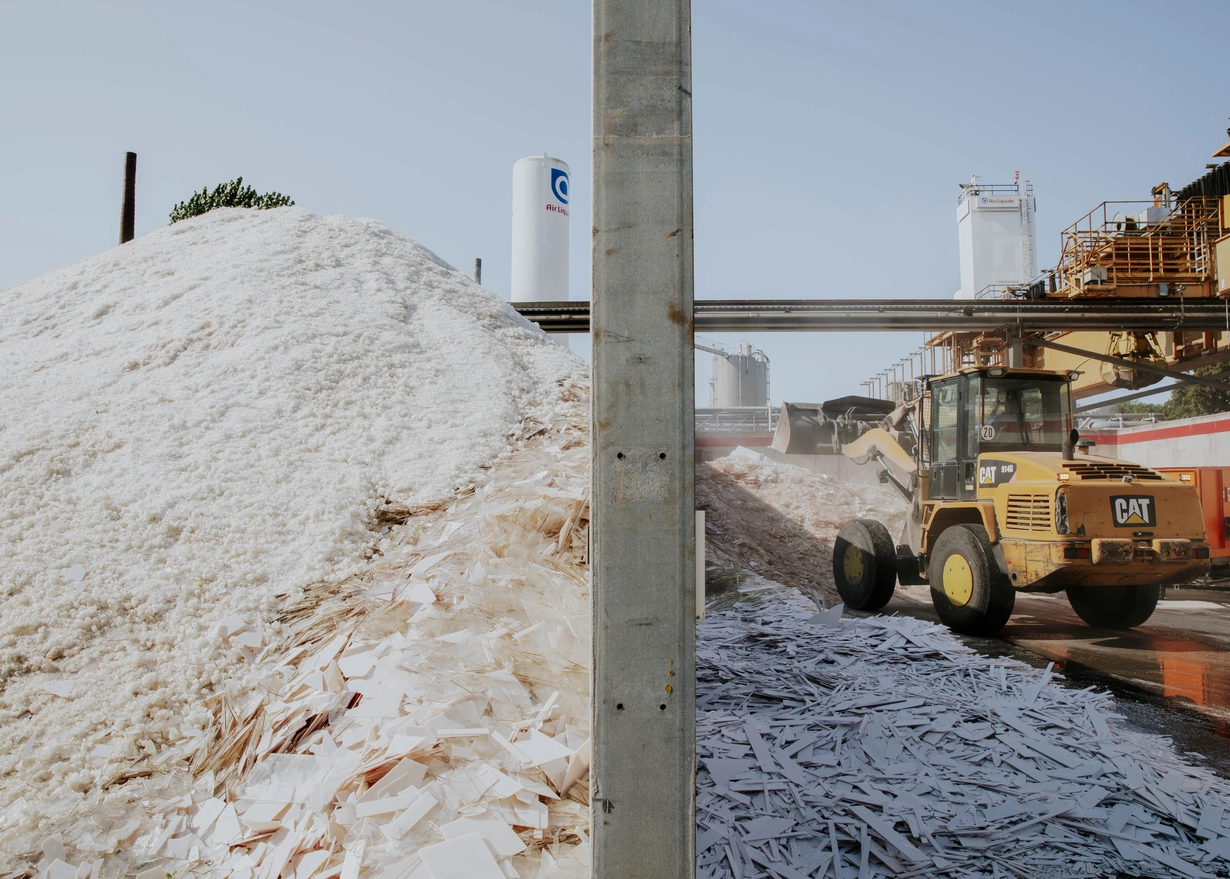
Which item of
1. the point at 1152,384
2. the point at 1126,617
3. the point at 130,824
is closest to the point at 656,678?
the point at 130,824

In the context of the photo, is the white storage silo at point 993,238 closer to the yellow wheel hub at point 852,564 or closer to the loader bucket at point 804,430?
the loader bucket at point 804,430

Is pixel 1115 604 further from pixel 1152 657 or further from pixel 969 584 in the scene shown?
pixel 969 584

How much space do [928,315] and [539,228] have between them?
8643mm

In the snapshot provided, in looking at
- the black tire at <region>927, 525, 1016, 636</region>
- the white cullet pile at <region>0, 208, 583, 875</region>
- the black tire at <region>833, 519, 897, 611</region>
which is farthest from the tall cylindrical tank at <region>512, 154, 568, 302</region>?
the black tire at <region>927, 525, 1016, 636</region>

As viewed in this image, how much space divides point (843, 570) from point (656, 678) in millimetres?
7437

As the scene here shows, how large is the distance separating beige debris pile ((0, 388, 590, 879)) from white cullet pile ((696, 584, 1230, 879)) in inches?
36.5

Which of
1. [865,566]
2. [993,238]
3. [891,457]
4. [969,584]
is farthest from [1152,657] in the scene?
[993,238]

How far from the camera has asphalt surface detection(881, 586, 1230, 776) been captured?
206 inches

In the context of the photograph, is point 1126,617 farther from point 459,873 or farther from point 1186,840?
point 459,873

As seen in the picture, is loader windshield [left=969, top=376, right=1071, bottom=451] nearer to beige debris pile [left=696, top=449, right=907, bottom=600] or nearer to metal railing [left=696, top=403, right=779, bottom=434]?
beige debris pile [left=696, top=449, right=907, bottom=600]

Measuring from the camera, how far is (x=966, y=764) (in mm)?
4211

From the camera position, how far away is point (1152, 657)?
23.1 ft

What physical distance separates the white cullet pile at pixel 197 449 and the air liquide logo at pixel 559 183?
7.39 m

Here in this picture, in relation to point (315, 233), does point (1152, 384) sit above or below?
below
